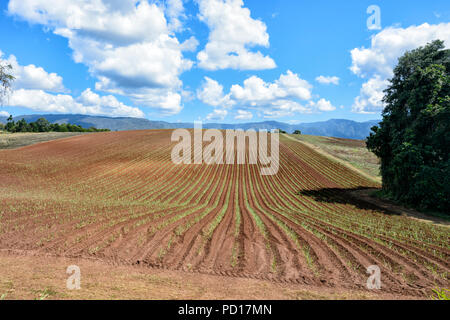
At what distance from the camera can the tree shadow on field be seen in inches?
722

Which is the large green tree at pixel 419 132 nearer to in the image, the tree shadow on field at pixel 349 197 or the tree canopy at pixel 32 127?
the tree shadow on field at pixel 349 197

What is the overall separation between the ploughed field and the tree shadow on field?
0.38ft

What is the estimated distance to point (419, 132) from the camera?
773 inches

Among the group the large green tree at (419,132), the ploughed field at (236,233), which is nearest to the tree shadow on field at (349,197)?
the ploughed field at (236,233)

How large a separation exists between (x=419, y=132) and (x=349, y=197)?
798cm

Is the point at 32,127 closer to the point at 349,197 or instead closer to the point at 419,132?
the point at 349,197

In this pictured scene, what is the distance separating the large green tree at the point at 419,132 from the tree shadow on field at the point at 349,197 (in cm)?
233

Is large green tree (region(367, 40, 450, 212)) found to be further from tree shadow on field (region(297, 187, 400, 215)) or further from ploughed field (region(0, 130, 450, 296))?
ploughed field (region(0, 130, 450, 296))

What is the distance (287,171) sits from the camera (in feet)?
111

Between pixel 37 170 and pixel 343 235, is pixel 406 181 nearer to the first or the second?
pixel 343 235

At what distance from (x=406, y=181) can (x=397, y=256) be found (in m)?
14.6

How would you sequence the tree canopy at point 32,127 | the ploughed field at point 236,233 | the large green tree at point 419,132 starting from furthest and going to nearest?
the tree canopy at point 32,127 → the large green tree at point 419,132 → the ploughed field at point 236,233

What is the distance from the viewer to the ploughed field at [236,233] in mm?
7418

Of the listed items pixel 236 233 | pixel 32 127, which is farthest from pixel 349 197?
pixel 32 127
